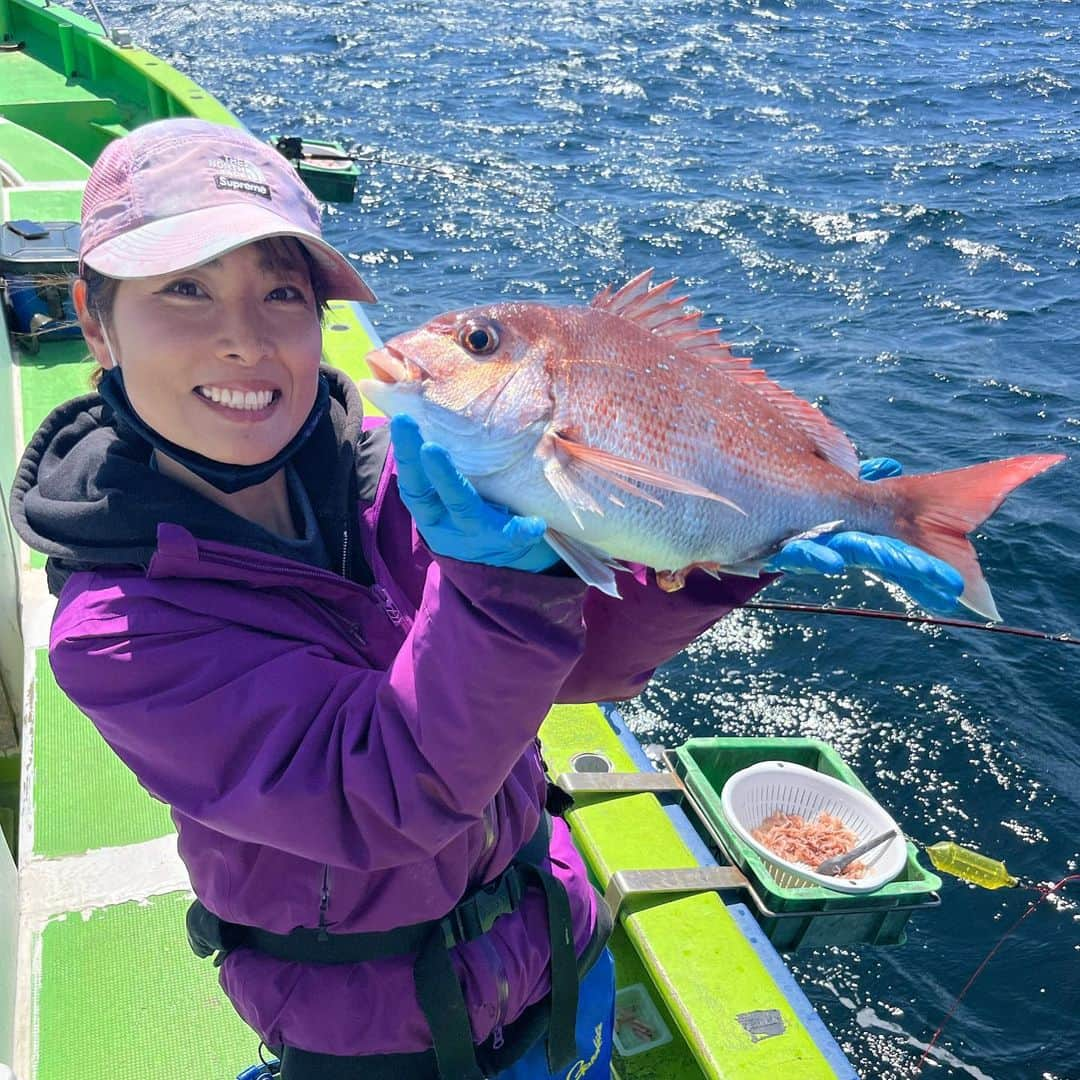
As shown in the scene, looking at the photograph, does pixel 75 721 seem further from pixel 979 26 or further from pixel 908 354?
pixel 979 26

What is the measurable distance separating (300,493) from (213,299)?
43 centimetres

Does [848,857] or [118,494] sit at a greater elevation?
[118,494]

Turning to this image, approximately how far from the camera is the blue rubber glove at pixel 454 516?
4.93ft

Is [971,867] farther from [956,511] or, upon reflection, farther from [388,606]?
[388,606]

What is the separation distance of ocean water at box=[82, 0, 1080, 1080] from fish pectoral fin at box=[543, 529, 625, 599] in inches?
143


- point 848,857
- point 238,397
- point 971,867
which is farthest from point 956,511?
point 971,867

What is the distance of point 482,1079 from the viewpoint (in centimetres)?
190

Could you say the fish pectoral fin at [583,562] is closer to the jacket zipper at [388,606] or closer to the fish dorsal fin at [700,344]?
the jacket zipper at [388,606]

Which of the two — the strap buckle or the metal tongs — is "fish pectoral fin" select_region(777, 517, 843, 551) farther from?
the metal tongs

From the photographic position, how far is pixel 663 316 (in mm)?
2012

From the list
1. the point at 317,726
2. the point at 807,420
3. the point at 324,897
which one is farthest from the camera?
the point at 807,420

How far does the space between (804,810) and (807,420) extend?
8.24 ft

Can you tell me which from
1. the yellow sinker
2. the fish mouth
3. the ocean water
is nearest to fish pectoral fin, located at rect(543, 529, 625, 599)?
the fish mouth

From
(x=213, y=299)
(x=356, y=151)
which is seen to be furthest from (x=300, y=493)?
(x=356, y=151)
